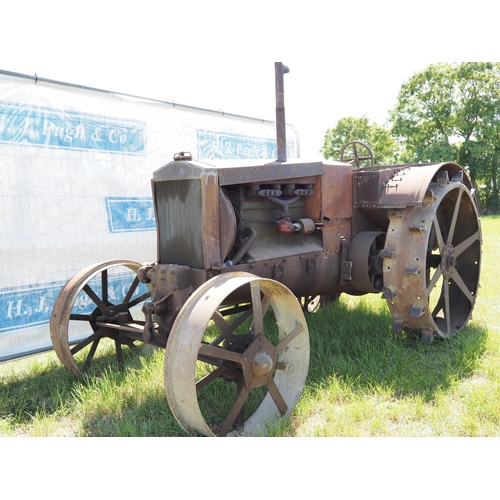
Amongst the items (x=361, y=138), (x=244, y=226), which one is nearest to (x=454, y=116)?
(x=361, y=138)

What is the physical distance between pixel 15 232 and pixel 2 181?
0.47 m

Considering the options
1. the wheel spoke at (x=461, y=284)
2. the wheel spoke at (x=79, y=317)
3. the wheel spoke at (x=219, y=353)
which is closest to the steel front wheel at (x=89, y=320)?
the wheel spoke at (x=79, y=317)

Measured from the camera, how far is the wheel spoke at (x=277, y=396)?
284 cm

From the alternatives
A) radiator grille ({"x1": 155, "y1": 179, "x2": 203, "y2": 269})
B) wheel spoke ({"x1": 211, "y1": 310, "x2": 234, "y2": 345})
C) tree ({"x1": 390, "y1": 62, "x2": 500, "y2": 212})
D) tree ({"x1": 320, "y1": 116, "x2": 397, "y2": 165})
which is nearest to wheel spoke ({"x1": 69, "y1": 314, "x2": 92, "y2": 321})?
radiator grille ({"x1": 155, "y1": 179, "x2": 203, "y2": 269})

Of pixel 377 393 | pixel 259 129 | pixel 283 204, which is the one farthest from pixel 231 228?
pixel 259 129

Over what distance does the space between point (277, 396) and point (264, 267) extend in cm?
86

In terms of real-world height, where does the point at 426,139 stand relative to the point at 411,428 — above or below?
above

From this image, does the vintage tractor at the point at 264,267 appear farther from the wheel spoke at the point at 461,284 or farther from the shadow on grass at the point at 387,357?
the shadow on grass at the point at 387,357

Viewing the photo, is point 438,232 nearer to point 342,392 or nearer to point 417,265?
point 417,265

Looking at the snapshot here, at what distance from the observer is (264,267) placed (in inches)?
130

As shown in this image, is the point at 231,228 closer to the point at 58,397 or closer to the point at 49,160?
the point at 58,397

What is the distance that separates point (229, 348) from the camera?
287 centimetres

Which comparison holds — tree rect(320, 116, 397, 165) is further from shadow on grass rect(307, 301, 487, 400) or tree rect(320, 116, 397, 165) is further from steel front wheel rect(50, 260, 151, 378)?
steel front wheel rect(50, 260, 151, 378)

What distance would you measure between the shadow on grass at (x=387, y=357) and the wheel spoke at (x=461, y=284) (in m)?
0.27
